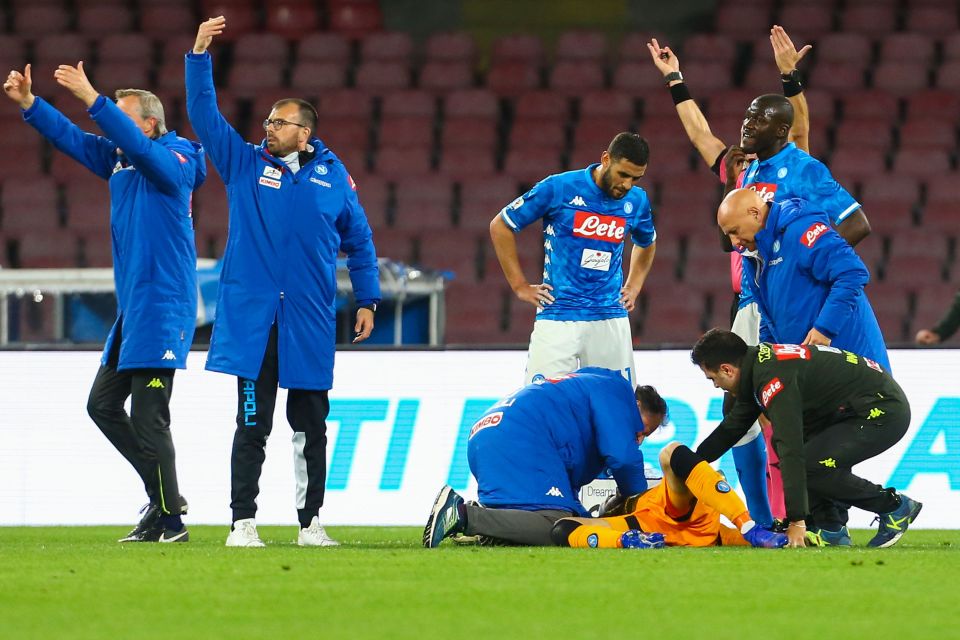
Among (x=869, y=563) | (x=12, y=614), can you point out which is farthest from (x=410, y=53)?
(x=12, y=614)

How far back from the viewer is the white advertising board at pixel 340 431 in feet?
28.3

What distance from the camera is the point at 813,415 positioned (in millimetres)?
6398

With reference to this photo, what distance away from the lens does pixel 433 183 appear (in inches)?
543

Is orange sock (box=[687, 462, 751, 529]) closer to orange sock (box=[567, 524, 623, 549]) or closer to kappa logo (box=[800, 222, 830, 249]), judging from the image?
orange sock (box=[567, 524, 623, 549])

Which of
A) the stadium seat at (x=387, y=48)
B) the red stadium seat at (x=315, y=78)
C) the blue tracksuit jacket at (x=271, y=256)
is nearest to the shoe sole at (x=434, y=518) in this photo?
the blue tracksuit jacket at (x=271, y=256)

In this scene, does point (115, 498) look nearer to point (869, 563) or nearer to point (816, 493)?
point (816, 493)

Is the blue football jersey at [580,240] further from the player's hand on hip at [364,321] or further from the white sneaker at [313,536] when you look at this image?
the white sneaker at [313,536]

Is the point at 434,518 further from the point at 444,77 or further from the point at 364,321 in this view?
the point at 444,77

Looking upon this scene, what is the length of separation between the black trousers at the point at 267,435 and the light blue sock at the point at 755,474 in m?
2.14

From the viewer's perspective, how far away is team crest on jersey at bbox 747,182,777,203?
6.76 metres

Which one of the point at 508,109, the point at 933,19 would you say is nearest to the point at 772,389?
the point at 508,109

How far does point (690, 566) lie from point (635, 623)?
4.42 feet

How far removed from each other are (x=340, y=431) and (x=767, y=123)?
10.7 ft

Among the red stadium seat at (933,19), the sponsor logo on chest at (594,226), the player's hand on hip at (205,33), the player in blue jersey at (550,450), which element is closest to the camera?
the player's hand on hip at (205,33)
